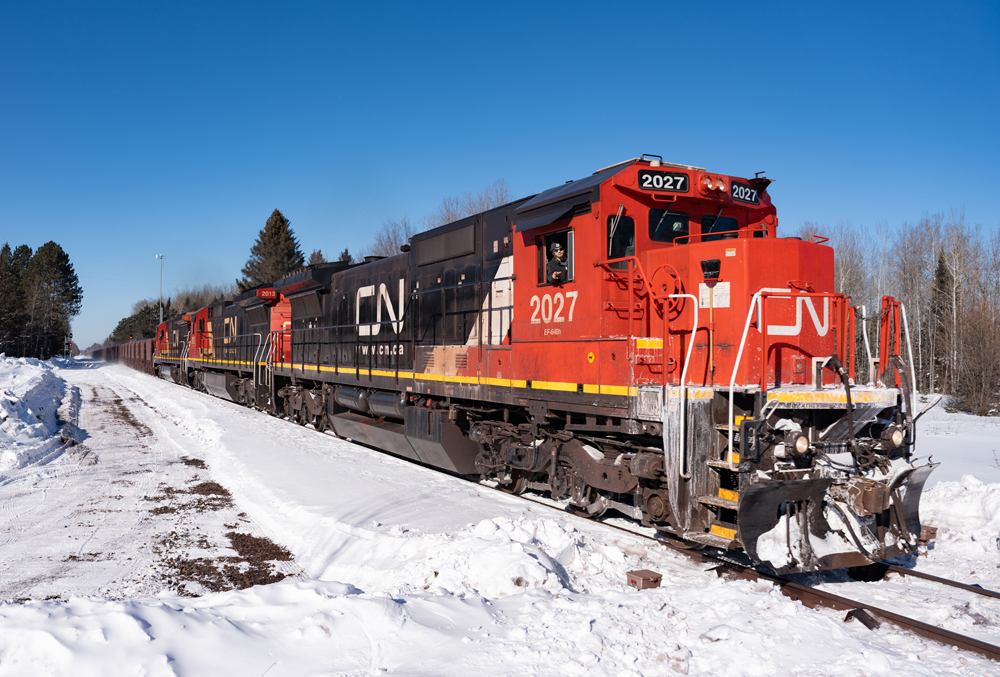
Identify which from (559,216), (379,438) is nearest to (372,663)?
(559,216)

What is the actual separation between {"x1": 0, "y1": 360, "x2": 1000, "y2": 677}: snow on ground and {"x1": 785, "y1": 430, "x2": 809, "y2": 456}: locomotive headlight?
1.16 meters

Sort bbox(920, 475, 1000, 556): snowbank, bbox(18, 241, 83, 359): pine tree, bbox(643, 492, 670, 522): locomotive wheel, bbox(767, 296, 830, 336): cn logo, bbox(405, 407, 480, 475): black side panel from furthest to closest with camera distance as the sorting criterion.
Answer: bbox(18, 241, 83, 359): pine tree, bbox(405, 407, 480, 475): black side panel, bbox(920, 475, 1000, 556): snowbank, bbox(643, 492, 670, 522): locomotive wheel, bbox(767, 296, 830, 336): cn logo

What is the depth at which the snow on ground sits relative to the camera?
3566 millimetres

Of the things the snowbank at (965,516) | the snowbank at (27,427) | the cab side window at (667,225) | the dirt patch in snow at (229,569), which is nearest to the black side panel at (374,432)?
the dirt patch in snow at (229,569)

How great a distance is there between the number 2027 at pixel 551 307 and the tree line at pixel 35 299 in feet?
173

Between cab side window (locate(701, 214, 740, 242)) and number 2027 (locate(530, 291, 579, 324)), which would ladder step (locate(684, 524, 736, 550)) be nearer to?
number 2027 (locate(530, 291, 579, 324))

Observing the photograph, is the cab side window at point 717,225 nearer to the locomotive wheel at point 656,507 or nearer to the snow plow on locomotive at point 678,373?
the snow plow on locomotive at point 678,373

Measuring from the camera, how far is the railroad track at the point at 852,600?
161 inches

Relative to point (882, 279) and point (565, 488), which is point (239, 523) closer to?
point (565, 488)

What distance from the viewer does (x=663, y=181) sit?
6.40 m

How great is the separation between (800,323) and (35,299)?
62503mm

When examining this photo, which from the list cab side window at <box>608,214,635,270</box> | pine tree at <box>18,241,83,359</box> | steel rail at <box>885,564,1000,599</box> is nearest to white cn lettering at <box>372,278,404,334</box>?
cab side window at <box>608,214,635,270</box>

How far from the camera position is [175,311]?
283 feet

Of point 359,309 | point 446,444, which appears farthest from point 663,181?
point 359,309
